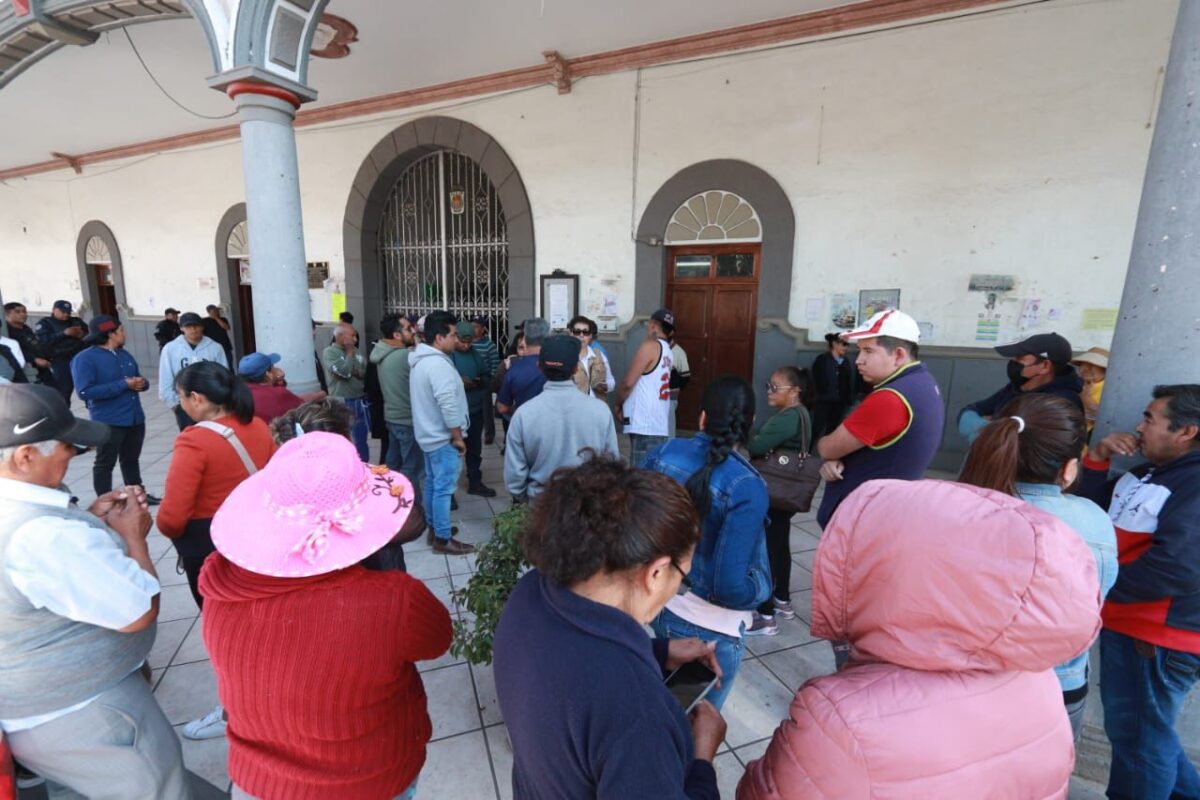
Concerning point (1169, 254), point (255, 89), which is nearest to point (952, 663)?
A: point (1169, 254)

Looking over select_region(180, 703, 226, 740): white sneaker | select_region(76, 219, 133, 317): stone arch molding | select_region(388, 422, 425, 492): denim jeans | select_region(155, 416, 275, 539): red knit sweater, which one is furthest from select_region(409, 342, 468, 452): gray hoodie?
select_region(76, 219, 133, 317): stone arch molding

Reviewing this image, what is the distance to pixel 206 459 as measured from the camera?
1.92 metres

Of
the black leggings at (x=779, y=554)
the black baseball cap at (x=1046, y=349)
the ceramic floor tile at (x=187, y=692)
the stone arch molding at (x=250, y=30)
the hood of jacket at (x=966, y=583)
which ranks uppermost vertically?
the stone arch molding at (x=250, y=30)

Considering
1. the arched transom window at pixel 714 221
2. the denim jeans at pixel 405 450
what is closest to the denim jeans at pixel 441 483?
the denim jeans at pixel 405 450

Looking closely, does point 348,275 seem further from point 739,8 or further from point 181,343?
point 739,8

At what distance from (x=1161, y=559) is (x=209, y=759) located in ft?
9.98

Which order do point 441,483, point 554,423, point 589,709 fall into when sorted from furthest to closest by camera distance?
point 441,483 < point 554,423 < point 589,709

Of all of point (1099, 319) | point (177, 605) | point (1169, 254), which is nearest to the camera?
point (1169, 254)

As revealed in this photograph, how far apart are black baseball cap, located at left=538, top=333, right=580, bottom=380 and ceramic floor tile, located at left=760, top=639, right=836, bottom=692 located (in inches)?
63.1

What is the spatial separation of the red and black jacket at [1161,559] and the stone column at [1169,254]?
0.41 meters

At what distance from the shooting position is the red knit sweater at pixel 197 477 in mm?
1888

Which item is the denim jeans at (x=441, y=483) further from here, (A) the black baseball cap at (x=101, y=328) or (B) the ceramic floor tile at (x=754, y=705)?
(A) the black baseball cap at (x=101, y=328)

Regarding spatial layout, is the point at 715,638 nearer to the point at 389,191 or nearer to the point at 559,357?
the point at 559,357

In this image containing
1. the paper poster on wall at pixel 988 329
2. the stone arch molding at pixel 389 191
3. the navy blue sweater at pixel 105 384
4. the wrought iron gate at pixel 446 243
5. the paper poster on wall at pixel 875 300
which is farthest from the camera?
the wrought iron gate at pixel 446 243
